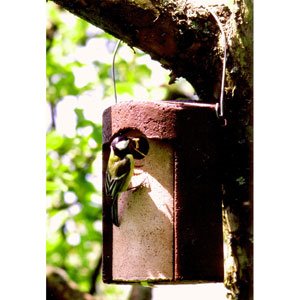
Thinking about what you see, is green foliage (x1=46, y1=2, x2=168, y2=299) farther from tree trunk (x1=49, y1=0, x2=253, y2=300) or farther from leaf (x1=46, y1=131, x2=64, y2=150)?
tree trunk (x1=49, y1=0, x2=253, y2=300)

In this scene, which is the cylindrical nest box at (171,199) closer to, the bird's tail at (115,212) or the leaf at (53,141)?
the bird's tail at (115,212)

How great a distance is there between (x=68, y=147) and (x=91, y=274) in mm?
1125

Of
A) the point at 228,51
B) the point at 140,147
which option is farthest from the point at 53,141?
the point at 228,51

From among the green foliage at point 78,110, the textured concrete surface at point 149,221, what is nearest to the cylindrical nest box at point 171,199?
the textured concrete surface at point 149,221

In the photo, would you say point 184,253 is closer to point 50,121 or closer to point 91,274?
point 50,121

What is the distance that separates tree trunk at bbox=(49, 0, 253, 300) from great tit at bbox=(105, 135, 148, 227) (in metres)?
0.22

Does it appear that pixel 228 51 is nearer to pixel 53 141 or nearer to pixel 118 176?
pixel 118 176

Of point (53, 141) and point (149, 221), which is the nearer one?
point (149, 221)

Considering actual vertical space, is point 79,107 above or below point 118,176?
above

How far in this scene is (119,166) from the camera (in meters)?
2.09

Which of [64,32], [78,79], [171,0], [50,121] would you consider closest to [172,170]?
[171,0]

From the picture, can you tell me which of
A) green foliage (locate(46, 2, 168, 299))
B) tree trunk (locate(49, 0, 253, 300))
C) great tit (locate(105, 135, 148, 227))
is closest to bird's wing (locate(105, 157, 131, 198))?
great tit (locate(105, 135, 148, 227))

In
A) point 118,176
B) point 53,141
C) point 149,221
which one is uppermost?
point 53,141

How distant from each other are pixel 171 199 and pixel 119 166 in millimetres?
150
